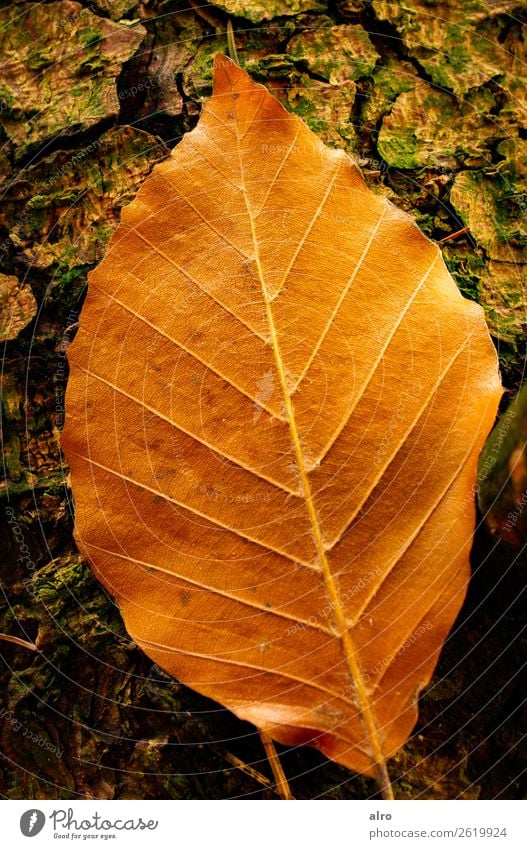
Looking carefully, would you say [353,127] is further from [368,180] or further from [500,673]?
[500,673]

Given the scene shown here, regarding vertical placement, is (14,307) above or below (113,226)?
below

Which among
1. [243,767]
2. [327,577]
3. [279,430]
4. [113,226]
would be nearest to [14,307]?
[113,226]

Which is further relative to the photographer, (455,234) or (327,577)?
(455,234)

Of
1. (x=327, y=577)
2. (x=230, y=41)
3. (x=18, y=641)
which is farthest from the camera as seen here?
(x=230, y=41)

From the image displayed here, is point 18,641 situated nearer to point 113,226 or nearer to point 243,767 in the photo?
point 243,767
